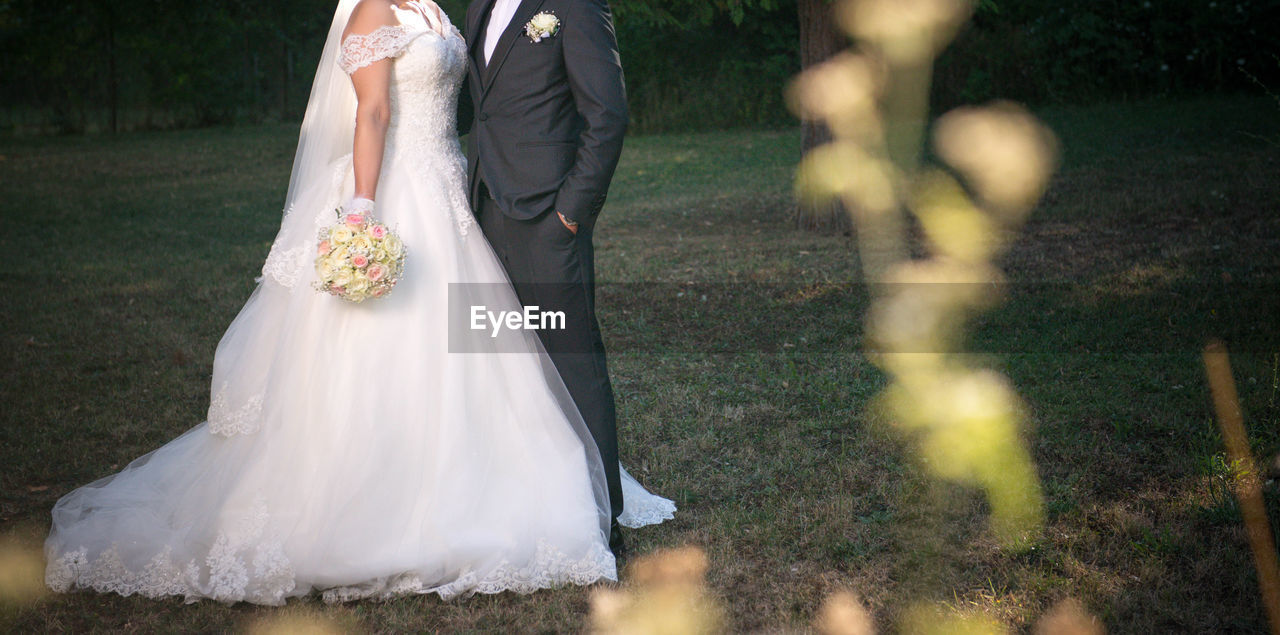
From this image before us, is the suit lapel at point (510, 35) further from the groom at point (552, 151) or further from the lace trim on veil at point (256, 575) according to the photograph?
the lace trim on veil at point (256, 575)

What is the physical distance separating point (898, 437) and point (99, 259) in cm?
823

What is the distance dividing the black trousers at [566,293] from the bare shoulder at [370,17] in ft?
2.18

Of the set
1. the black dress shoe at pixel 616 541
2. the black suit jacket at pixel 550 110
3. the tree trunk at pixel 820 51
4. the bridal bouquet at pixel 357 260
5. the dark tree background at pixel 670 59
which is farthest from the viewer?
the dark tree background at pixel 670 59

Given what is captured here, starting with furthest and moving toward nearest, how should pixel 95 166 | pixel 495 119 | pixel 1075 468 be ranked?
pixel 95 166
pixel 1075 468
pixel 495 119

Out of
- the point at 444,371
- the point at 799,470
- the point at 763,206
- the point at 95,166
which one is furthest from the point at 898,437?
the point at 95,166

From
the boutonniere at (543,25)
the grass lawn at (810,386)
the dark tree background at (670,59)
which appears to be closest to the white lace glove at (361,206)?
the boutonniere at (543,25)

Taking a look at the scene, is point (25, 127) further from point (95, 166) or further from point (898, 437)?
point (898, 437)

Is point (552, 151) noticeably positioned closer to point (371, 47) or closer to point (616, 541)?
point (371, 47)

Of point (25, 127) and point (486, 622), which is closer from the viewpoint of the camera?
point (486, 622)

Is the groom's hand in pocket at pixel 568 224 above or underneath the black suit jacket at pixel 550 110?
underneath

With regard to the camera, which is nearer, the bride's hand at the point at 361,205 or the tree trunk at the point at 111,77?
the bride's hand at the point at 361,205

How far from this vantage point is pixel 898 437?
189 inches

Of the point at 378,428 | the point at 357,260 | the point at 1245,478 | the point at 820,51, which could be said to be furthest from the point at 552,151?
the point at 820,51

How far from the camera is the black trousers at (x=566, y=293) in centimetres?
359
